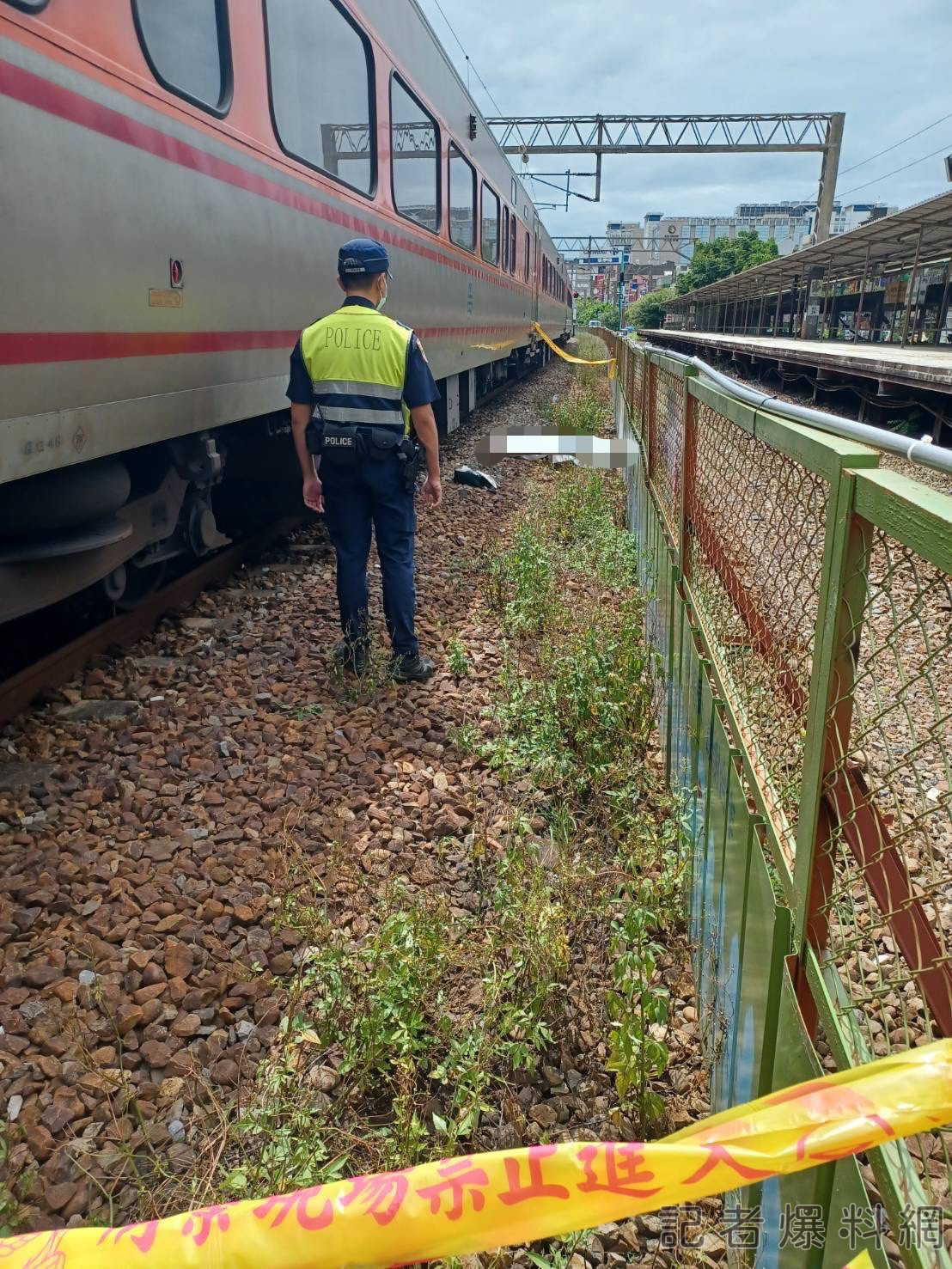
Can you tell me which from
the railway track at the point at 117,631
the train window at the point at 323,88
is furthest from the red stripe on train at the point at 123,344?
the railway track at the point at 117,631

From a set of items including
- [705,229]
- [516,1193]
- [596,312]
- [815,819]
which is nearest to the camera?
[516,1193]

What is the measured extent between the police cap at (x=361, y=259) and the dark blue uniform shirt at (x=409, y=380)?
11 centimetres

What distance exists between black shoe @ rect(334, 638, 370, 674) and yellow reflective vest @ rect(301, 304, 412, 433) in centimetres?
104

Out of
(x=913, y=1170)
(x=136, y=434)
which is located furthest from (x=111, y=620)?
(x=913, y=1170)

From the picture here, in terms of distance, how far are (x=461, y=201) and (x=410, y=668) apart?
7.11 m

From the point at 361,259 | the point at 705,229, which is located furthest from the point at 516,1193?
the point at 705,229

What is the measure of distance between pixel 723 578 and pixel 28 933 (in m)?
2.37

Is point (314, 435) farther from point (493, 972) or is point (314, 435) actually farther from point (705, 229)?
point (705, 229)

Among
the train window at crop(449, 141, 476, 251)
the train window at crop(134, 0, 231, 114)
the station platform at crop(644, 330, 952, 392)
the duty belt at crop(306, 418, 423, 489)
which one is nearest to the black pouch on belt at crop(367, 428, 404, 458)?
the duty belt at crop(306, 418, 423, 489)

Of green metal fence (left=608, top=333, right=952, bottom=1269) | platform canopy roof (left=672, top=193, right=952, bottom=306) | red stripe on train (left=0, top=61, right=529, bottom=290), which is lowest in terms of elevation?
green metal fence (left=608, top=333, right=952, bottom=1269)

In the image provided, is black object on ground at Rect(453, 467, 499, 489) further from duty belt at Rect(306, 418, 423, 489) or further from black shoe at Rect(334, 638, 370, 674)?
duty belt at Rect(306, 418, 423, 489)

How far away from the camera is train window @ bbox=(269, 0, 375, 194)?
445cm

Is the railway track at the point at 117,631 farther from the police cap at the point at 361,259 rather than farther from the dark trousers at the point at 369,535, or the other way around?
the police cap at the point at 361,259

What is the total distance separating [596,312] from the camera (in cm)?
9438
